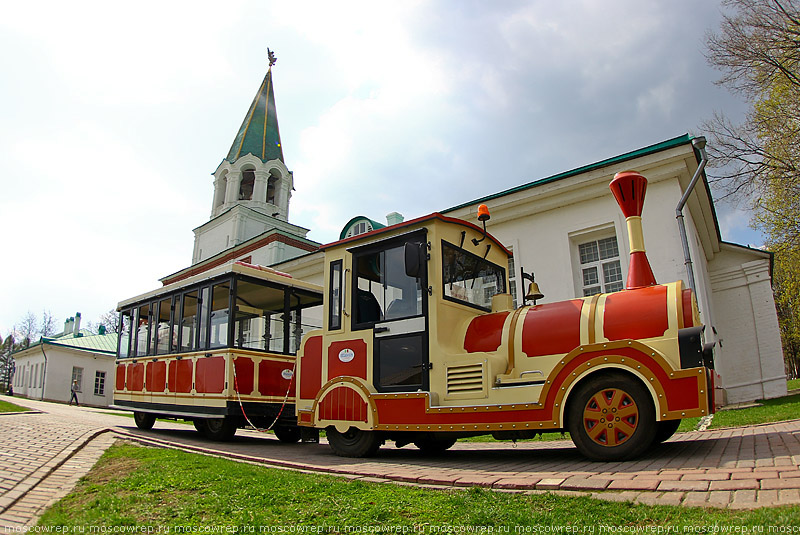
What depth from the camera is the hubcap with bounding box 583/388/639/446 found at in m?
4.93

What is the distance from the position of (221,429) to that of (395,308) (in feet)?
16.2

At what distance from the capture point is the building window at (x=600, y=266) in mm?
12734

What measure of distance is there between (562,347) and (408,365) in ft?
6.20

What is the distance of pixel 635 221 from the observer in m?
6.13

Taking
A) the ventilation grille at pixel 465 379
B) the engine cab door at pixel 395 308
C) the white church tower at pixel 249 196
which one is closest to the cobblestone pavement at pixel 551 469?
Answer: the ventilation grille at pixel 465 379

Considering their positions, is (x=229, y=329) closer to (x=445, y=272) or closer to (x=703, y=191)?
(x=445, y=272)

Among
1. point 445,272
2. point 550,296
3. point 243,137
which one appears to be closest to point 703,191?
point 550,296

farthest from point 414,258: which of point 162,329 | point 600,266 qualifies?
point 600,266

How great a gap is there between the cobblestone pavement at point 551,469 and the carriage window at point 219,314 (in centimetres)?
214

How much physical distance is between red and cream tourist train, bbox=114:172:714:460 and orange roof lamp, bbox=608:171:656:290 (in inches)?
0.7

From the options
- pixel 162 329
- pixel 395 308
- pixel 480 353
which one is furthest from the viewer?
pixel 162 329

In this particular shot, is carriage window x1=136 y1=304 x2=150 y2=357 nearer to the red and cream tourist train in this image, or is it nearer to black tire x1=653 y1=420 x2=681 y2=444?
the red and cream tourist train

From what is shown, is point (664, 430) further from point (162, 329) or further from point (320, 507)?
point (162, 329)

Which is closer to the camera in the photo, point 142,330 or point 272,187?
point 142,330
